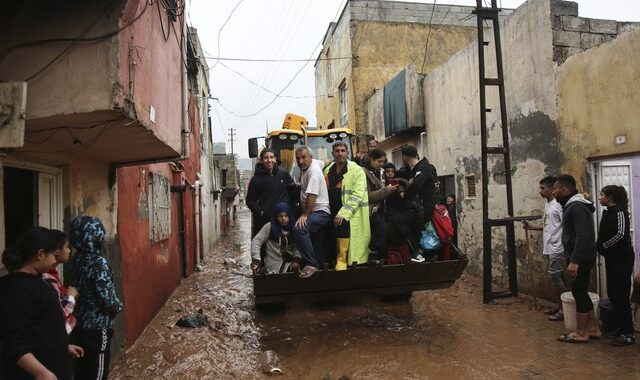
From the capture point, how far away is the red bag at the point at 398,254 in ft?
17.7

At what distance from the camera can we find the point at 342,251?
5129mm

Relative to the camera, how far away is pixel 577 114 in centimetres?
662

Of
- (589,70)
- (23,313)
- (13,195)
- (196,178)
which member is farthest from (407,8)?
(23,313)

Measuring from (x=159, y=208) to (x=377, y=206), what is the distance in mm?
4182

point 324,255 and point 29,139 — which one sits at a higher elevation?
point 29,139

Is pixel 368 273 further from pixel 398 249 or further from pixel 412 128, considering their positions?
pixel 412 128

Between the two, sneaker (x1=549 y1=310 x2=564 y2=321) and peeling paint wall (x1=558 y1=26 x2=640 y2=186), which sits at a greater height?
peeling paint wall (x1=558 y1=26 x2=640 y2=186)

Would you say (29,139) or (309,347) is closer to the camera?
(29,139)

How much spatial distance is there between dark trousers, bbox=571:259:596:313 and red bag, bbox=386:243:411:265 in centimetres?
202

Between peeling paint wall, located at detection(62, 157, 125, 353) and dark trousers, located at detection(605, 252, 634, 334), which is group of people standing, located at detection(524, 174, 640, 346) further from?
peeling paint wall, located at detection(62, 157, 125, 353)

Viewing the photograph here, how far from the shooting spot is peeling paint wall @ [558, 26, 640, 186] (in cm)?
569

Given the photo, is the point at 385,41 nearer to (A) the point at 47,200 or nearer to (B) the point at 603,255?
(B) the point at 603,255

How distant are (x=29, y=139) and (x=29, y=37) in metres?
0.87

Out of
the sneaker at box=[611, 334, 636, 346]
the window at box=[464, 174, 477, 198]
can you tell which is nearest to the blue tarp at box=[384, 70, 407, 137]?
the window at box=[464, 174, 477, 198]
